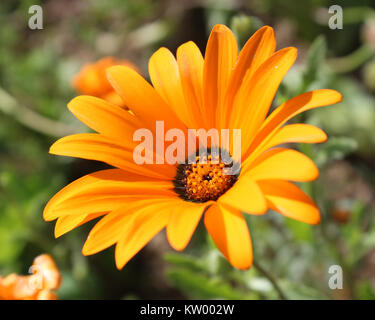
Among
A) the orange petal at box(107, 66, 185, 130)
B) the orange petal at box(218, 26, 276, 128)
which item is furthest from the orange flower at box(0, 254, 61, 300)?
the orange petal at box(218, 26, 276, 128)

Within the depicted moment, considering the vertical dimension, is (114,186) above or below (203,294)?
above

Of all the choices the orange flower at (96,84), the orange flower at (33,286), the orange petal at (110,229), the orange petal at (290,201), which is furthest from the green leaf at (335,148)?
the orange flower at (96,84)

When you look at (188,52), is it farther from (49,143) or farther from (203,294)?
(49,143)

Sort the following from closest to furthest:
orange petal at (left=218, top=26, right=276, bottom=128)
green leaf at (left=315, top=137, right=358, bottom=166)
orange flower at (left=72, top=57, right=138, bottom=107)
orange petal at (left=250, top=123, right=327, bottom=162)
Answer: orange petal at (left=250, top=123, right=327, bottom=162) < orange petal at (left=218, top=26, right=276, bottom=128) < green leaf at (left=315, top=137, right=358, bottom=166) < orange flower at (left=72, top=57, right=138, bottom=107)

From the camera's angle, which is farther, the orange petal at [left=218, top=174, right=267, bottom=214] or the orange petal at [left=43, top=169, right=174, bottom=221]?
the orange petal at [left=43, top=169, right=174, bottom=221]

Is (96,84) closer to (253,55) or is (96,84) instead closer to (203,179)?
(203,179)

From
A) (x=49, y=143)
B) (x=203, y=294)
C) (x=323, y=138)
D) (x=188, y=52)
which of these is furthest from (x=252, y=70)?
(x=49, y=143)

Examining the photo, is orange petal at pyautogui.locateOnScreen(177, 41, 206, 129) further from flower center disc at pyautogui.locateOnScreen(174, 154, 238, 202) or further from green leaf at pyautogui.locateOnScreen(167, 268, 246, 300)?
green leaf at pyautogui.locateOnScreen(167, 268, 246, 300)

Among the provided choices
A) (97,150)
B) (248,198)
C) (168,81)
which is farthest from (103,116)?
(248,198)
